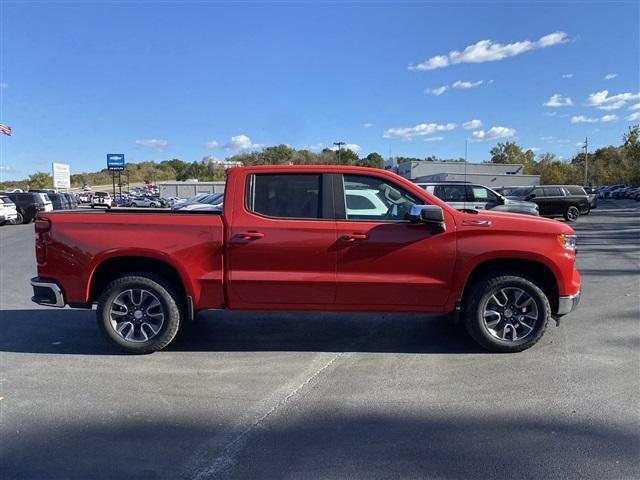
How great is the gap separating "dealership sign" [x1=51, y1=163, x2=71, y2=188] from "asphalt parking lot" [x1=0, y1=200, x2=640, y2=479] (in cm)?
6960

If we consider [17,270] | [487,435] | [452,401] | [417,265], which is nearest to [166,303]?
[417,265]

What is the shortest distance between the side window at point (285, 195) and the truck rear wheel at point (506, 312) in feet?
6.05

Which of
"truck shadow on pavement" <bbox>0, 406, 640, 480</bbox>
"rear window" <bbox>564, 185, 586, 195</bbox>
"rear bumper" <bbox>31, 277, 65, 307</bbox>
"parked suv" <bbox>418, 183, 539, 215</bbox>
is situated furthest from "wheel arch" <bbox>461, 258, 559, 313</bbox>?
"rear window" <bbox>564, 185, 586, 195</bbox>

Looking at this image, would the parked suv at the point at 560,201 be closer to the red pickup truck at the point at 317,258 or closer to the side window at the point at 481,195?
the side window at the point at 481,195

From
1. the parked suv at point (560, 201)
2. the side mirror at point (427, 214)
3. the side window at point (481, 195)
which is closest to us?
the side mirror at point (427, 214)

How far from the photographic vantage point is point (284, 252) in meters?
5.14

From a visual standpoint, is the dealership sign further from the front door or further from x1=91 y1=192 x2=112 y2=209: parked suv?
the front door

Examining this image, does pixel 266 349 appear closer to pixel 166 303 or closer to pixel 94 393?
pixel 166 303

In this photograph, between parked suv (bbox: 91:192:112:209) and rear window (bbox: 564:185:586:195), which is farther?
rear window (bbox: 564:185:586:195)

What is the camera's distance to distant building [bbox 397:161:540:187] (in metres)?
61.8

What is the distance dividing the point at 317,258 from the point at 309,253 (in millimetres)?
95

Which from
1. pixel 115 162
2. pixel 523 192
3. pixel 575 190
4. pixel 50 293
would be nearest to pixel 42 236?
pixel 50 293

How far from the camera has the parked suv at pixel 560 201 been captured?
24.8 metres

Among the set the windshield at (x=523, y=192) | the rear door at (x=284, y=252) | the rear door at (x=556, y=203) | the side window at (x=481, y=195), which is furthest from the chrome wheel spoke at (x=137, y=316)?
the windshield at (x=523, y=192)
